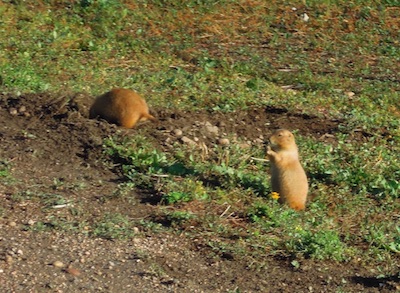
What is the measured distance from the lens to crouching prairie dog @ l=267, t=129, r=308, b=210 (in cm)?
660

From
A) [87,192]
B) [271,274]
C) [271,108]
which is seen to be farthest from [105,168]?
[271,108]

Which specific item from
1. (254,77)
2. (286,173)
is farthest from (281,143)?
(254,77)

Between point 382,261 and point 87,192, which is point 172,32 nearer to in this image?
point 87,192

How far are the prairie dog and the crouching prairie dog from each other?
1344mm

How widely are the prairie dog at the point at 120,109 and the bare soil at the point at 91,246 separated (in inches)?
6.2

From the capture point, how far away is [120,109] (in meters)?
7.71

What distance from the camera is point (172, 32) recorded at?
11.3 meters

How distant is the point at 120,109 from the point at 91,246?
7.45ft

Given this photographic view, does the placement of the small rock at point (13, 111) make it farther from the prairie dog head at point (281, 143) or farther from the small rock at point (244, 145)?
the prairie dog head at point (281, 143)

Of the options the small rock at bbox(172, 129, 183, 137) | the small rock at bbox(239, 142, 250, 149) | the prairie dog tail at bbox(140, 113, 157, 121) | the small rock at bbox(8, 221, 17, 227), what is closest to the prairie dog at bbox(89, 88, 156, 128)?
the prairie dog tail at bbox(140, 113, 157, 121)

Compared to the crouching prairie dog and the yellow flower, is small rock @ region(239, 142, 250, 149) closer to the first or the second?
the crouching prairie dog

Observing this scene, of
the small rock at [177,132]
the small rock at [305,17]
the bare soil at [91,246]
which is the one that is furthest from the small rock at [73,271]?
the small rock at [305,17]

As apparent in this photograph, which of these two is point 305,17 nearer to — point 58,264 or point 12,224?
point 12,224

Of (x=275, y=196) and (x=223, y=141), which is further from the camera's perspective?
(x=223, y=141)
